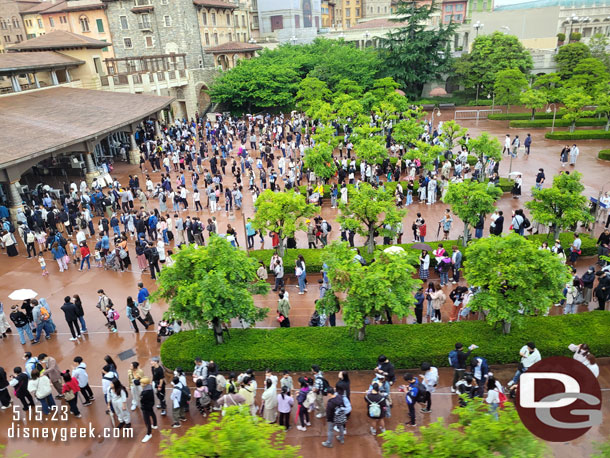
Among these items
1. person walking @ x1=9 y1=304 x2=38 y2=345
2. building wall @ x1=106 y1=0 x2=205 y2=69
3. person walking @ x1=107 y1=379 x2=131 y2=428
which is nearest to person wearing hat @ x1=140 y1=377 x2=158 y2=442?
person walking @ x1=107 y1=379 x2=131 y2=428

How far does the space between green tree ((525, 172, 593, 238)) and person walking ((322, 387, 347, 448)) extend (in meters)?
9.40

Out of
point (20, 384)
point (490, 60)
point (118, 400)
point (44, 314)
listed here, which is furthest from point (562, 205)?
point (490, 60)

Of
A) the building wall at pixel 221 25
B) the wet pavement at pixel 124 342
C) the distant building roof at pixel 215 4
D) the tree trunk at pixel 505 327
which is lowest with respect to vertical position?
the wet pavement at pixel 124 342

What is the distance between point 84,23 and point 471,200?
50.0 m

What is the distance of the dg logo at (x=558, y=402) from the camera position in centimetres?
637

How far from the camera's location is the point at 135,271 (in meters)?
16.0

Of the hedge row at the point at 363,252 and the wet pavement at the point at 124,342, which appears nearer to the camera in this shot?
the wet pavement at the point at 124,342

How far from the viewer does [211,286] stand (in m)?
9.82

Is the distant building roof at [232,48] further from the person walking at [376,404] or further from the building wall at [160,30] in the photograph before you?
the person walking at [376,404]

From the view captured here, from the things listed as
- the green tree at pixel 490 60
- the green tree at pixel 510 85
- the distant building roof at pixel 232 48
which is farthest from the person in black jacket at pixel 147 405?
the distant building roof at pixel 232 48

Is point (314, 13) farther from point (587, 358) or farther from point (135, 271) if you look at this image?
point (587, 358)

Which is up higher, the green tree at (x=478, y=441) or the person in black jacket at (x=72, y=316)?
the green tree at (x=478, y=441)

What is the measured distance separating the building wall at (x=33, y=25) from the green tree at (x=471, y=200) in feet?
207

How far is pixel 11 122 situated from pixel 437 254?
21399mm
